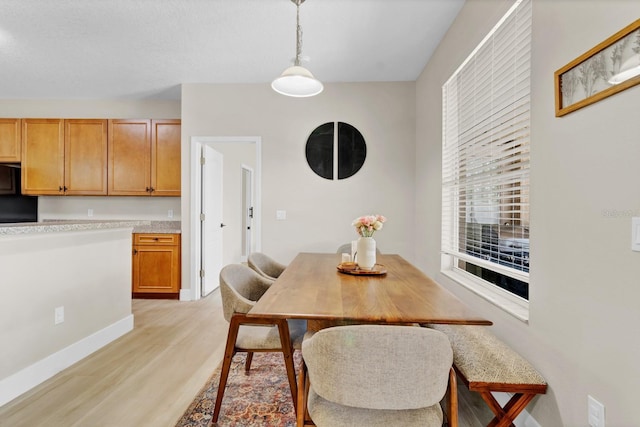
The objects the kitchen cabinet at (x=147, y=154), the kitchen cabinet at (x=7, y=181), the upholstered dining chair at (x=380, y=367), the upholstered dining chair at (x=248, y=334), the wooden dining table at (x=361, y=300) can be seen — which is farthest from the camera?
the kitchen cabinet at (x=147, y=154)

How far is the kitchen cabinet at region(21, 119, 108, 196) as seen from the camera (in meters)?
4.16

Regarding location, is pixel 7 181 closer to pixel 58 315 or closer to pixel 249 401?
pixel 58 315

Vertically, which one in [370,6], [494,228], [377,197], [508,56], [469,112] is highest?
[370,6]

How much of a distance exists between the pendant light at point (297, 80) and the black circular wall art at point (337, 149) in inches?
59.3

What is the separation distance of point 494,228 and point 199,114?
135 inches

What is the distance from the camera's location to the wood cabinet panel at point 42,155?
4164 mm

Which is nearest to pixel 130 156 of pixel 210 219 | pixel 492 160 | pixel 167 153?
pixel 167 153

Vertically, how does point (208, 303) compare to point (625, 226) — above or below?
below

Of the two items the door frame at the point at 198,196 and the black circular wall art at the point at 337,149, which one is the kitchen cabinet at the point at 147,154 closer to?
the door frame at the point at 198,196

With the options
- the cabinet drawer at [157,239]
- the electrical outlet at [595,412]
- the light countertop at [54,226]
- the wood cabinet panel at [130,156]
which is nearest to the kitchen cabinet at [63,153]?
the wood cabinet panel at [130,156]

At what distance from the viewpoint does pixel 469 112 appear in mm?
2381

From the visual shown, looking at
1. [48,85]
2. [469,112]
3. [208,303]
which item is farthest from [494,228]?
[48,85]

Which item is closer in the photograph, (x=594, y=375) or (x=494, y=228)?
(x=594, y=375)

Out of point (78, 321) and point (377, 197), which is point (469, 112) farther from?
point (78, 321)
